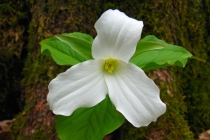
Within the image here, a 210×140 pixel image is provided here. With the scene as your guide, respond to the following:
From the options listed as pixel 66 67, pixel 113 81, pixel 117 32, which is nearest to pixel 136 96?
pixel 113 81

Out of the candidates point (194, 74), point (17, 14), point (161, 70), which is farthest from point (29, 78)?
point (194, 74)

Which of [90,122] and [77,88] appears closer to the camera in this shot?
[77,88]

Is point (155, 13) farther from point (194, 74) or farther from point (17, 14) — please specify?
point (17, 14)

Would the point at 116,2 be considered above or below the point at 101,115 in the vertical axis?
above

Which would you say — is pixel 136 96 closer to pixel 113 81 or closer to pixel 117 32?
pixel 113 81

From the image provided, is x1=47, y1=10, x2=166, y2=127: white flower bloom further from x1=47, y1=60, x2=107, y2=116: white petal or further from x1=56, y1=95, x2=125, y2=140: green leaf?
x1=56, y1=95, x2=125, y2=140: green leaf

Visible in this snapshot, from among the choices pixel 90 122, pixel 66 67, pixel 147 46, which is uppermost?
pixel 147 46

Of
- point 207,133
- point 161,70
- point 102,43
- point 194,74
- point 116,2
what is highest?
point 102,43

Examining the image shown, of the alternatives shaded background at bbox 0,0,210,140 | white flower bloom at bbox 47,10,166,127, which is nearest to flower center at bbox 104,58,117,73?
white flower bloom at bbox 47,10,166,127
